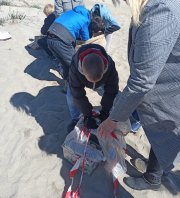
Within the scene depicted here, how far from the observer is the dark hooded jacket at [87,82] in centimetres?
301

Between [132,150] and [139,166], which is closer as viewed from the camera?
[139,166]

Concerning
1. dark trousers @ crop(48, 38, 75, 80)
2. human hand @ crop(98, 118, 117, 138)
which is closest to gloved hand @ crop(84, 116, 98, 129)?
human hand @ crop(98, 118, 117, 138)

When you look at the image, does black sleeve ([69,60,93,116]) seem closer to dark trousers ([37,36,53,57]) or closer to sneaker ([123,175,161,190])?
sneaker ([123,175,161,190])

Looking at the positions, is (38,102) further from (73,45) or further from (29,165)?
(29,165)

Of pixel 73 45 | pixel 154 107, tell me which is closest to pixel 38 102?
pixel 73 45

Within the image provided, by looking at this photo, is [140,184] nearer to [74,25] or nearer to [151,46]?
[151,46]

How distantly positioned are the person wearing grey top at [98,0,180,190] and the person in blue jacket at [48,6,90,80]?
198cm

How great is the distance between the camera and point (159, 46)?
1.91m

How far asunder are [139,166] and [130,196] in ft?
1.34

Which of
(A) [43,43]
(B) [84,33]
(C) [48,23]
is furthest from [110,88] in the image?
(C) [48,23]

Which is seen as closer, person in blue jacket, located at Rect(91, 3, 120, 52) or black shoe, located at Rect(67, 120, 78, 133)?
black shoe, located at Rect(67, 120, 78, 133)

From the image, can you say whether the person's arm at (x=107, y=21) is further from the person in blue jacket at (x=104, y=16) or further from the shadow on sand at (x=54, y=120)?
the shadow on sand at (x=54, y=120)

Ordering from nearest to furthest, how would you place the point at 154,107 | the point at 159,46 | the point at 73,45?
the point at 159,46, the point at 154,107, the point at 73,45

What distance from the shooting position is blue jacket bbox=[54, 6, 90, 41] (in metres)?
4.36
